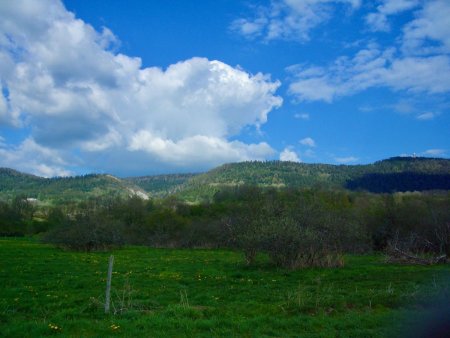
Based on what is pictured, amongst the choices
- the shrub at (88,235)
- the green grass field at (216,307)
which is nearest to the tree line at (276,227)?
the shrub at (88,235)

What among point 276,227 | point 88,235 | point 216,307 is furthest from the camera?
point 88,235

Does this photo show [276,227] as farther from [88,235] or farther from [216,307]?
[88,235]

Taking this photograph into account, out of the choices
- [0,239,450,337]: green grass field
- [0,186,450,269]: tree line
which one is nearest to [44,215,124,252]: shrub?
[0,186,450,269]: tree line

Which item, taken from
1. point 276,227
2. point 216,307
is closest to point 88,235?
point 276,227

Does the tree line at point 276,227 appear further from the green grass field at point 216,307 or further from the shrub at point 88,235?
the green grass field at point 216,307

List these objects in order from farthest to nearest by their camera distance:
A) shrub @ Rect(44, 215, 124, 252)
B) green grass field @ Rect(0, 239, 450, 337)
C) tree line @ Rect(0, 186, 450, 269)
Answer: shrub @ Rect(44, 215, 124, 252)
tree line @ Rect(0, 186, 450, 269)
green grass field @ Rect(0, 239, 450, 337)

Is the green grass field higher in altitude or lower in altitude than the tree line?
lower

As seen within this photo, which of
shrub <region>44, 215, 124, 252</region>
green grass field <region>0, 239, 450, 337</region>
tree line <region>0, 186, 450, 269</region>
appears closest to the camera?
green grass field <region>0, 239, 450, 337</region>

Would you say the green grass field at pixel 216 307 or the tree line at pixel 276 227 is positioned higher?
the tree line at pixel 276 227

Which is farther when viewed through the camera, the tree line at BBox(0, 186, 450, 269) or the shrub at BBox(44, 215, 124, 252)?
the shrub at BBox(44, 215, 124, 252)

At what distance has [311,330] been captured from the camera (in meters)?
11.7

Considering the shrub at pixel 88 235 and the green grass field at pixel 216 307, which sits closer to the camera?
the green grass field at pixel 216 307

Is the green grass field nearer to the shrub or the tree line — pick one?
the tree line

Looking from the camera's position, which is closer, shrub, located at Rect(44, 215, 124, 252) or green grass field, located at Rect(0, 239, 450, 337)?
green grass field, located at Rect(0, 239, 450, 337)
